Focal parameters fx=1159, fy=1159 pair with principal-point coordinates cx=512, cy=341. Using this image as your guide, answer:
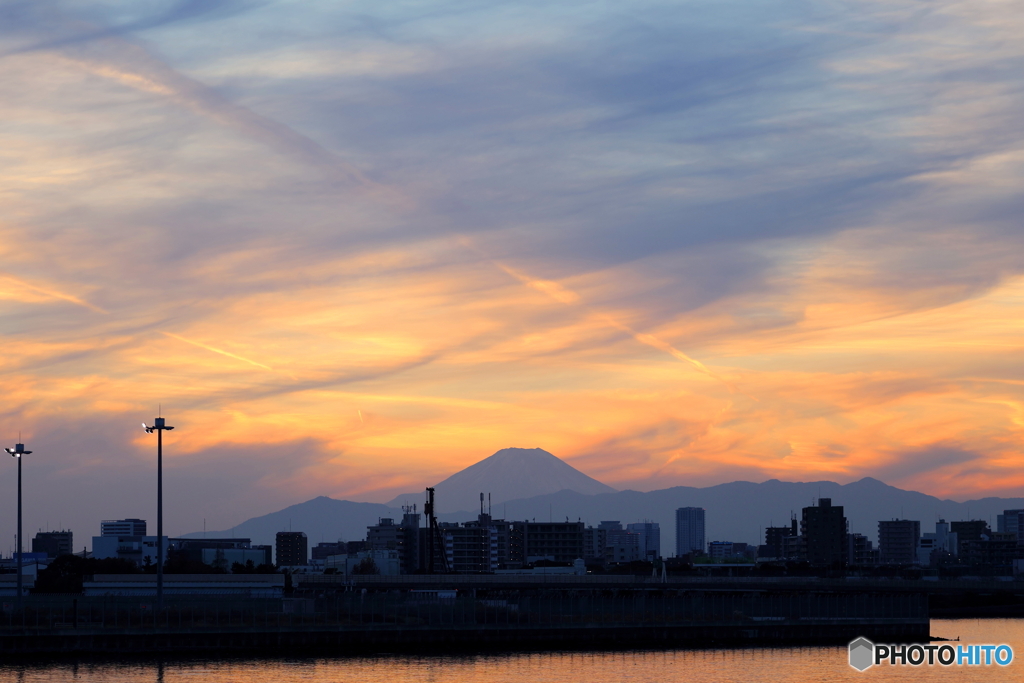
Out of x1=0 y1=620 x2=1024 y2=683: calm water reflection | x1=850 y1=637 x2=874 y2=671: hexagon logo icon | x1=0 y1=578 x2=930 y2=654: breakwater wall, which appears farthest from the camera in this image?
x1=850 y1=637 x2=874 y2=671: hexagon logo icon

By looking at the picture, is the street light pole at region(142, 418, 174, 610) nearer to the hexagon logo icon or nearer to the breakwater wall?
the breakwater wall

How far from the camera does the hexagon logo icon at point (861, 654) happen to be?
9397 cm

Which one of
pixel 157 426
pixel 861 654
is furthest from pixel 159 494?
pixel 861 654

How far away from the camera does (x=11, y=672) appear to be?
259 ft

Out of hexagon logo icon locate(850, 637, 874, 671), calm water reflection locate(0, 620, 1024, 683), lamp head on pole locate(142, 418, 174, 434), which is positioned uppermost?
lamp head on pole locate(142, 418, 174, 434)

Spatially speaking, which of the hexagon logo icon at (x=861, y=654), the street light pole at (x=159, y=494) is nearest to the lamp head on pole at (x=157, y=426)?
the street light pole at (x=159, y=494)

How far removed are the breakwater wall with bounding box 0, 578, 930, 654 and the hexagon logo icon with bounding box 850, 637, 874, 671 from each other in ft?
15.3

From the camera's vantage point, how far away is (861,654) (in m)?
103

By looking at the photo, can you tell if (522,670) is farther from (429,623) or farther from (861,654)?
(861,654)

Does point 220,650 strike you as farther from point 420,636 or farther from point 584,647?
point 584,647

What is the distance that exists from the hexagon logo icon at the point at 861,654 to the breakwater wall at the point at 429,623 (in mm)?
4656

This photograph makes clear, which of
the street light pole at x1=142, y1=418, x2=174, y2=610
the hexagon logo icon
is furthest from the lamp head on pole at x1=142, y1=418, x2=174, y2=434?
the hexagon logo icon

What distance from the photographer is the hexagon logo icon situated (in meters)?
94.0

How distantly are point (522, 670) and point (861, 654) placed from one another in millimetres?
35310
